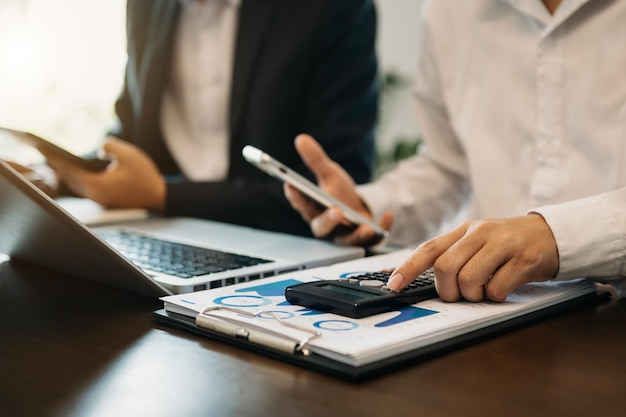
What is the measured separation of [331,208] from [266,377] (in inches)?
18.7

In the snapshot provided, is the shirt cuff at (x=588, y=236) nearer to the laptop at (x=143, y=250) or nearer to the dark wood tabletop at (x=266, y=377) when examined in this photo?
the dark wood tabletop at (x=266, y=377)

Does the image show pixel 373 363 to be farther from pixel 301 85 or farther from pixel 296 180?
pixel 301 85

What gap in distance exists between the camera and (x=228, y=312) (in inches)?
24.5

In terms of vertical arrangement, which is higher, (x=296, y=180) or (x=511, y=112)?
(x=511, y=112)

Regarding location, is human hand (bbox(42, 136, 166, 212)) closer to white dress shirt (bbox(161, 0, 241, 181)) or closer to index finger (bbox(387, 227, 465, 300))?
white dress shirt (bbox(161, 0, 241, 181))

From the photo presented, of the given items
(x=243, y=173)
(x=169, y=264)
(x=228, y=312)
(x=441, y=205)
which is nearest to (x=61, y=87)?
(x=243, y=173)

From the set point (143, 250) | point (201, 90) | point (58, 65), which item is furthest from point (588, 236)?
point (58, 65)

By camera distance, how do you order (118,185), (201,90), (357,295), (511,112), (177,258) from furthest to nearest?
(201,90) → (118,185) → (511,112) → (177,258) → (357,295)

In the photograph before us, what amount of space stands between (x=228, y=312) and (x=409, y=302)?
15 centimetres

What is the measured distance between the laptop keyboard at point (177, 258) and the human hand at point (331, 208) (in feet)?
0.53

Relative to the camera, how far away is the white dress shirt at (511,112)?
1.03 m

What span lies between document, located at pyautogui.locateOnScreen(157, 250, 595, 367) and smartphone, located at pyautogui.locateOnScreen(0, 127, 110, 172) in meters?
0.50

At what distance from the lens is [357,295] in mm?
637

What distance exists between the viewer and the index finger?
0.66m
